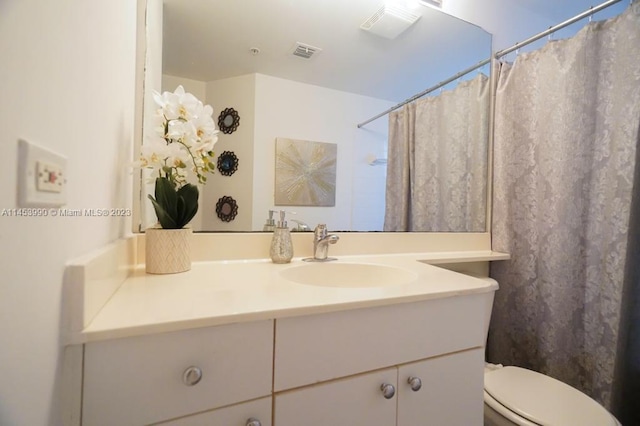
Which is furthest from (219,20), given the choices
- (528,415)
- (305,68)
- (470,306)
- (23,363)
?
(528,415)

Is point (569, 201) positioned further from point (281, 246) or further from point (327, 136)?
point (281, 246)

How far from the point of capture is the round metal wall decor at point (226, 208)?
3.18ft

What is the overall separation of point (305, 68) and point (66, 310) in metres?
1.10

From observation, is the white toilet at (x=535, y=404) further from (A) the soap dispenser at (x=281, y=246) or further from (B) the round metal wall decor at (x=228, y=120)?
(B) the round metal wall decor at (x=228, y=120)

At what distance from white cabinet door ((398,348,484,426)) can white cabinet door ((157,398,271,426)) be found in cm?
31

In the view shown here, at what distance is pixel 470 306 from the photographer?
0.70 meters

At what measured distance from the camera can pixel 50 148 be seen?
35 centimetres

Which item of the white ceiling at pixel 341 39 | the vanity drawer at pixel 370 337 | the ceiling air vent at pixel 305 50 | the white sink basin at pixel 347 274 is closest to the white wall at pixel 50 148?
the vanity drawer at pixel 370 337

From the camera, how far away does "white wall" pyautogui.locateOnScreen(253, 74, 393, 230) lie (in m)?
1.05

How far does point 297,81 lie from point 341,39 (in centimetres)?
30

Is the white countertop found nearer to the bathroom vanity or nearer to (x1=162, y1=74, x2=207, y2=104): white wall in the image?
the bathroom vanity

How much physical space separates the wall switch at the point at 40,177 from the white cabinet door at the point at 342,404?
0.49 metres

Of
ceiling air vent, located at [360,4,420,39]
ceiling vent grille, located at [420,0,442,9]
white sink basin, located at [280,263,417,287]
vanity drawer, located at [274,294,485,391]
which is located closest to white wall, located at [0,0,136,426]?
vanity drawer, located at [274,294,485,391]

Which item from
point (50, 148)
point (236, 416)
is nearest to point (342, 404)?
point (236, 416)
